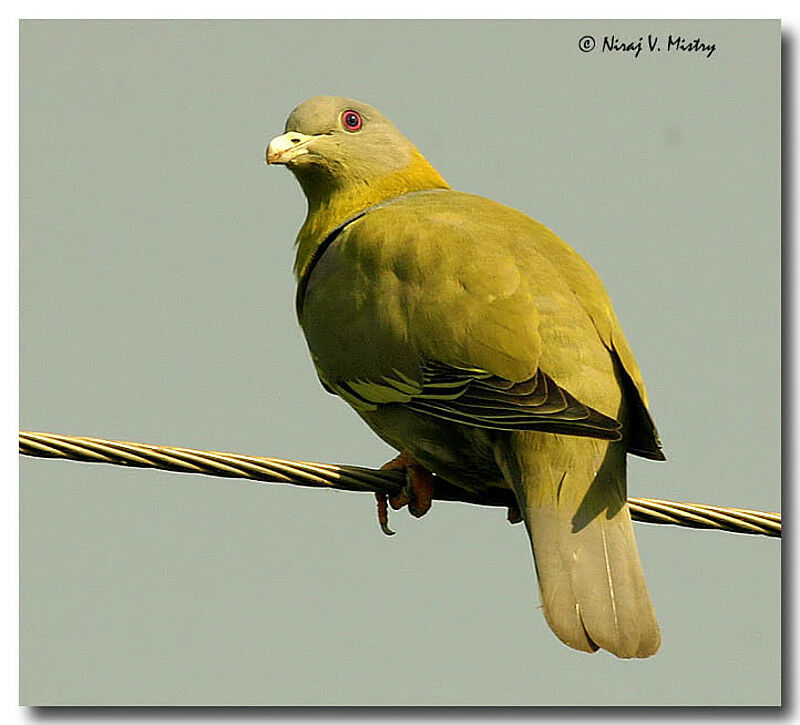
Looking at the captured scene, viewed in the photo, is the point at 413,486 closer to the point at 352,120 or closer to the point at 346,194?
the point at 346,194

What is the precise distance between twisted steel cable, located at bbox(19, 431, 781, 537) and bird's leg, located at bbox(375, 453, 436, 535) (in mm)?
186

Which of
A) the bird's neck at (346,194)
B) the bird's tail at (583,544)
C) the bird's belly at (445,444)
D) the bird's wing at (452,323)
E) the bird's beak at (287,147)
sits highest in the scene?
the bird's beak at (287,147)

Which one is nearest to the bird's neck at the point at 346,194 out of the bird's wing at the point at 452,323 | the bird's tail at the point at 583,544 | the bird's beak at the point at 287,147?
the bird's beak at the point at 287,147

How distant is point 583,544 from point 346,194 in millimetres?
1770

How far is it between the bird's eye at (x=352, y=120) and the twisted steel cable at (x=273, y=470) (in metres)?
1.51

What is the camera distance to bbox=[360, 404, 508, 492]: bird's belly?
3.50 m

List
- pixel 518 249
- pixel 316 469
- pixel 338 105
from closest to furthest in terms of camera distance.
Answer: pixel 316 469 < pixel 518 249 < pixel 338 105

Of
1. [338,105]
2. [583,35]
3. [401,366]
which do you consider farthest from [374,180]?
[401,366]

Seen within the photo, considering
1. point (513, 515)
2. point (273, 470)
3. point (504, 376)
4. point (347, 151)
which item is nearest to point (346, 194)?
point (347, 151)

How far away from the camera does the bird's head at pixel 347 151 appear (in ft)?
14.8

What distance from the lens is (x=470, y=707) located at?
150 inches

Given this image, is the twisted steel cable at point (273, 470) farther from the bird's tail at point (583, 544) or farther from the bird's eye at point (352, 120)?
the bird's eye at point (352, 120)
